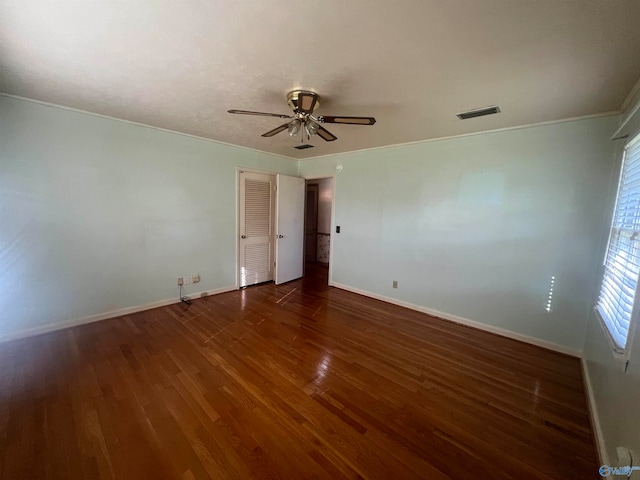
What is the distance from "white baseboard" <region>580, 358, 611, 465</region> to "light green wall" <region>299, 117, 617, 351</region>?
565 millimetres

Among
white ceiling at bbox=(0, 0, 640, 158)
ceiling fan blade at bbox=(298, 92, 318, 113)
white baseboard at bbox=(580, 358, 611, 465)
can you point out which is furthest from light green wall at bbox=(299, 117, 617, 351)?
ceiling fan blade at bbox=(298, 92, 318, 113)

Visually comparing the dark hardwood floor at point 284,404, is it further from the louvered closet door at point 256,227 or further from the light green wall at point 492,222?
the louvered closet door at point 256,227

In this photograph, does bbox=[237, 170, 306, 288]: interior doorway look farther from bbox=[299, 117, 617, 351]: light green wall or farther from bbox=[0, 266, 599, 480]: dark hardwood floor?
bbox=[0, 266, 599, 480]: dark hardwood floor

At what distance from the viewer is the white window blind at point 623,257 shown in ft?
4.75

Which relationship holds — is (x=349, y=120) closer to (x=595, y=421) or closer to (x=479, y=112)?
(x=479, y=112)

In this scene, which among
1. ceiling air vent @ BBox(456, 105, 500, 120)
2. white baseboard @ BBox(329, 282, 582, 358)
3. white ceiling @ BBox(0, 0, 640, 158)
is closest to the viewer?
white ceiling @ BBox(0, 0, 640, 158)

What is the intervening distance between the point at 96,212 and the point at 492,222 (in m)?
4.71

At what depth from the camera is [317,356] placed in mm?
2449

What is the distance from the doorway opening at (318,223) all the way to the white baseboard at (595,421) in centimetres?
455

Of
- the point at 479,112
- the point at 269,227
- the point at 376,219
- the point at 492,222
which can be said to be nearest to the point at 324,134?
the point at 479,112

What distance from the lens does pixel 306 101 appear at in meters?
2.03

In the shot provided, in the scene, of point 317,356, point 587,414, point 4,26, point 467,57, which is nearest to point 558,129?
point 467,57

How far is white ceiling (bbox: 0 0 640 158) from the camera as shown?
4.06 feet

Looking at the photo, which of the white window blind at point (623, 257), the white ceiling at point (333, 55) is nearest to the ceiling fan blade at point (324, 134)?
the white ceiling at point (333, 55)
